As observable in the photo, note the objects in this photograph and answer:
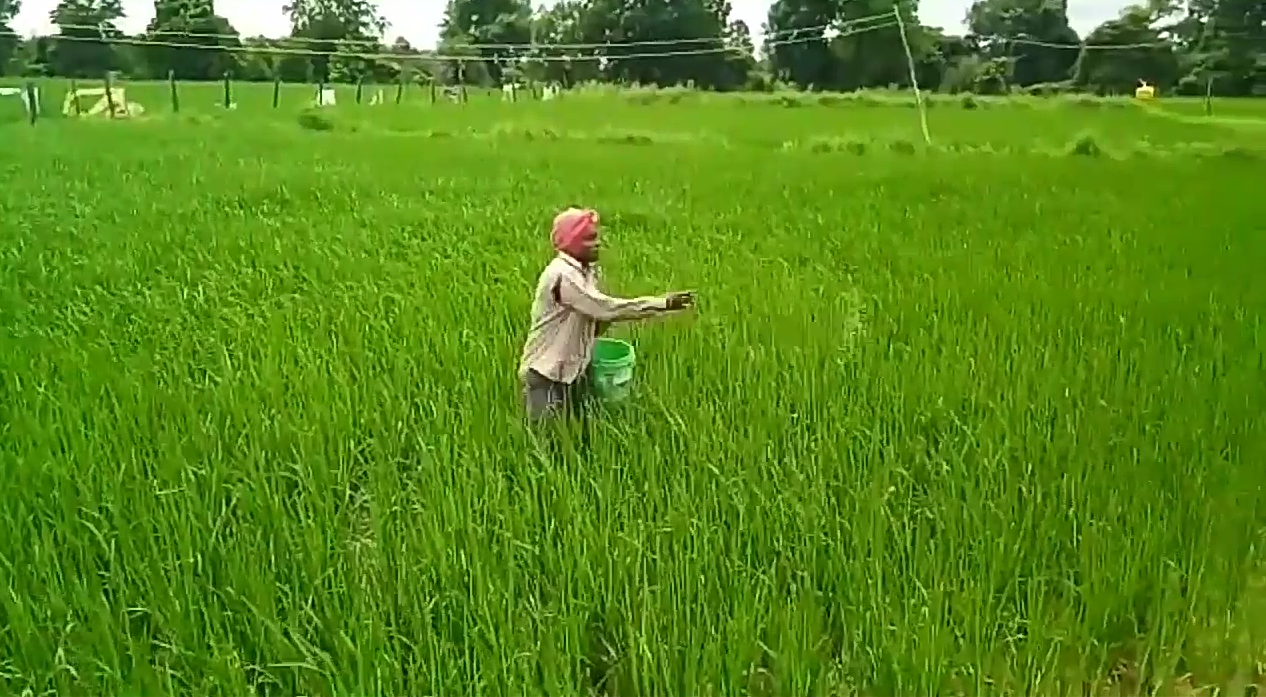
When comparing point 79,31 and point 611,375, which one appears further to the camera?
point 79,31

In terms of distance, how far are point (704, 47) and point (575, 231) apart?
31.0ft

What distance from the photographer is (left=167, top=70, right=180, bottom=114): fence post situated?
8.63 meters

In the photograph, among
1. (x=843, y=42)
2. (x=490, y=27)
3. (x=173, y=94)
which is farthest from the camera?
(x=843, y=42)

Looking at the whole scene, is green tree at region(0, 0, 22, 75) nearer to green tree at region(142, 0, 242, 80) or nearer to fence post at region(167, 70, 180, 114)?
green tree at region(142, 0, 242, 80)

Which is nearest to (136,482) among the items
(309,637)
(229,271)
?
(309,637)

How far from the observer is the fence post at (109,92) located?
829 cm

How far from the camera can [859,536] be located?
5.48 ft

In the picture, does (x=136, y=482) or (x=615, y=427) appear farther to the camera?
(x=615, y=427)

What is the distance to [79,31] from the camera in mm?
6914

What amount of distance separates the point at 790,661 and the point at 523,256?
2.66 metres

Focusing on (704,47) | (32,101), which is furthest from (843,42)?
(32,101)

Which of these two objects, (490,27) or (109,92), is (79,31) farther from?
(490,27)

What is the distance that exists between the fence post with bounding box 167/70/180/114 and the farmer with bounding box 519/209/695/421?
7550 mm

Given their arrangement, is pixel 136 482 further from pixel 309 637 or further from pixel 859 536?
pixel 859 536
